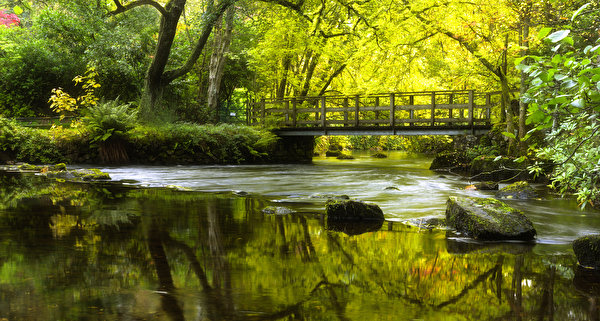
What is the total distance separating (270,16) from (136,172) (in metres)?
8.72

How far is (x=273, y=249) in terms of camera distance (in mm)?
4184

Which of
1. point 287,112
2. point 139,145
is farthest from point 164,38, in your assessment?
point 287,112

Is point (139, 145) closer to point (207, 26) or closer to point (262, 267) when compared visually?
point (207, 26)

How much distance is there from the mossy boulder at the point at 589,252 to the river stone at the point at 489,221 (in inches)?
36.3

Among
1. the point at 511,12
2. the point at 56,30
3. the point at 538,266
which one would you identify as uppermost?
the point at 56,30

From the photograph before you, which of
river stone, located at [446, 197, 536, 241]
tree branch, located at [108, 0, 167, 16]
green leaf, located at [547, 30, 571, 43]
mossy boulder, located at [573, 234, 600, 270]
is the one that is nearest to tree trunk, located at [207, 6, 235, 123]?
tree branch, located at [108, 0, 167, 16]

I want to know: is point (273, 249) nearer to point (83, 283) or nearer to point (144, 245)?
point (144, 245)

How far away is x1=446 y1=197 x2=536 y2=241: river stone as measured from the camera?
493 centimetres

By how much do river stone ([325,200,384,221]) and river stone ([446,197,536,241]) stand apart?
0.93 meters

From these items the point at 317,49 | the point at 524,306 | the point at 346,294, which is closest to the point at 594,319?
the point at 524,306

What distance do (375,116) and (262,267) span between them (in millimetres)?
16317

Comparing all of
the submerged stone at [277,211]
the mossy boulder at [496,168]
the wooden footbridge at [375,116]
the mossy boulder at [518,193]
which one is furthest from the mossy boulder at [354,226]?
the wooden footbridge at [375,116]

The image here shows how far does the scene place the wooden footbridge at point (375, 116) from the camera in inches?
640

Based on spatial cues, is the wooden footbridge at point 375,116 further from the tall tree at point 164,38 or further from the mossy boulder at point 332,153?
the mossy boulder at point 332,153
